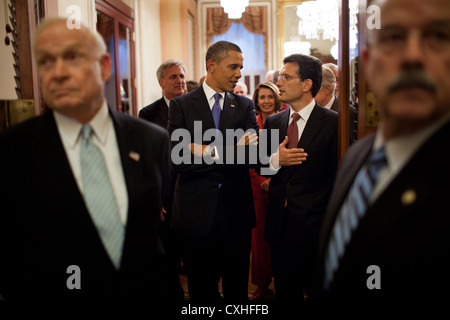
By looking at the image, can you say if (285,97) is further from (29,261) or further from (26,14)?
(29,261)

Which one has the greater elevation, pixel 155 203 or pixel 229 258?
pixel 155 203

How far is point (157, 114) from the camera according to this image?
10.2 feet

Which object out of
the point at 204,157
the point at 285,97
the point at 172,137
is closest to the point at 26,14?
the point at 172,137

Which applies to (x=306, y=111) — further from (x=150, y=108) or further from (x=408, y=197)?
(x=408, y=197)

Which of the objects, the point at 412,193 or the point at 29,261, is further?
the point at 29,261

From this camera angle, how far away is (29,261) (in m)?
1.15

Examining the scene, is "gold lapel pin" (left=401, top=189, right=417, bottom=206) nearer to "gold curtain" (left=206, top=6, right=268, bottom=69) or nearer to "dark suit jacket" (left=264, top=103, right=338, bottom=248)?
"dark suit jacket" (left=264, top=103, right=338, bottom=248)

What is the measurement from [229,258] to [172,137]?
83 cm

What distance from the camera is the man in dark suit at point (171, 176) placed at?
2.83 m

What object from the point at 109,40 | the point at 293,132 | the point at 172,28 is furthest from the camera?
the point at 172,28

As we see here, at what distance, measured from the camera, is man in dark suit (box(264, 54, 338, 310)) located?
221 cm

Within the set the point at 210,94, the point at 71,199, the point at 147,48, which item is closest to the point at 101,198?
the point at 71,199

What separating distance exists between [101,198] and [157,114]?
1.96 meters

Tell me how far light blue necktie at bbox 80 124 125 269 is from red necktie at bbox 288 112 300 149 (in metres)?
1.37
